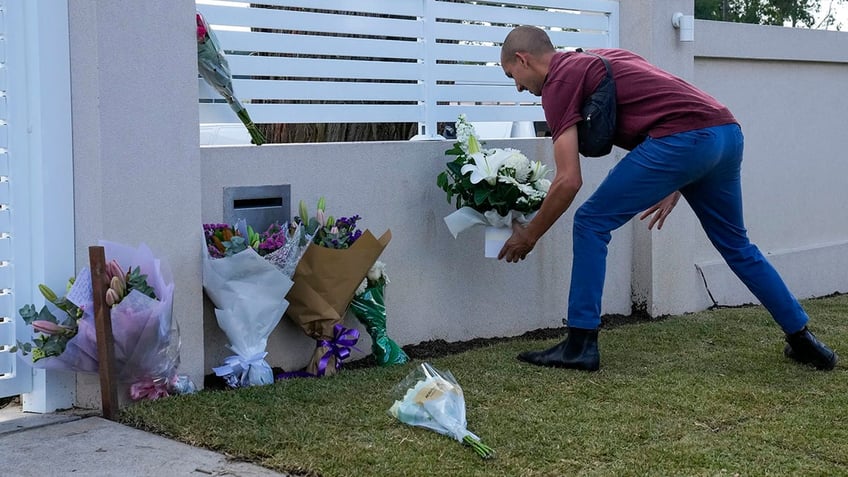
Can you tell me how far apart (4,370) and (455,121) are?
2.74 metres

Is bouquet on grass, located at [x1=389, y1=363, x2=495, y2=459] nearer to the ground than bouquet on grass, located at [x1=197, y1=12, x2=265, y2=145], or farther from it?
nearer to the ground

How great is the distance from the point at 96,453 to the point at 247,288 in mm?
1068

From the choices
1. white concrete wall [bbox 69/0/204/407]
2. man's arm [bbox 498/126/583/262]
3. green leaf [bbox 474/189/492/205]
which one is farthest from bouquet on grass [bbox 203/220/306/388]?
man's arm [bbox 498/126/583/262]

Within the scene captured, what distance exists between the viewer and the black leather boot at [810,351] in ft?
16.3

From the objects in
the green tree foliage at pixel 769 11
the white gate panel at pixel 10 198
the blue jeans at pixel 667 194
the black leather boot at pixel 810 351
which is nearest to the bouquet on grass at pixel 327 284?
the blue jeans at pixel 667 194

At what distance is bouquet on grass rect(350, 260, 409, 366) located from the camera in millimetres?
5008

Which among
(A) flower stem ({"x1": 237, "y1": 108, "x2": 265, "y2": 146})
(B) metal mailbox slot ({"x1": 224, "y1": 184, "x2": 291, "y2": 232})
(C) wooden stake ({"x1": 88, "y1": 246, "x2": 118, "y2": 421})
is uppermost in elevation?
(A) flower stem ({"x1": 237, "y1": 108, "x2": 265, "y2": 146})

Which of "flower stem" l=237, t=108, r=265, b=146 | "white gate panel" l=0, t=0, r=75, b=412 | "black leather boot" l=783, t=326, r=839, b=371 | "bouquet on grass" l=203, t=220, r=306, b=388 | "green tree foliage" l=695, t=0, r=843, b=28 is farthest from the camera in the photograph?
"green tree foliage" l=695, t=0, r=843, b=28

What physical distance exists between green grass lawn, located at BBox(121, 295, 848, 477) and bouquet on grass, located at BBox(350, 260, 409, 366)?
6.8 inches

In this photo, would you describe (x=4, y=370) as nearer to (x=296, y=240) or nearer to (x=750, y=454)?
(x=296, y=240)

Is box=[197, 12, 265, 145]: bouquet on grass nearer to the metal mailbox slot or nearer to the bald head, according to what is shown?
the metal mailbox slot

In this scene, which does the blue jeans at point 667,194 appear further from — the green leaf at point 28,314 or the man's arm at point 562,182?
the green leaf at point 28,314

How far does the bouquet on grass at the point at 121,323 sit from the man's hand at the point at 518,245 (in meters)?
1.68

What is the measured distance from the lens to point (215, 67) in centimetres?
468
